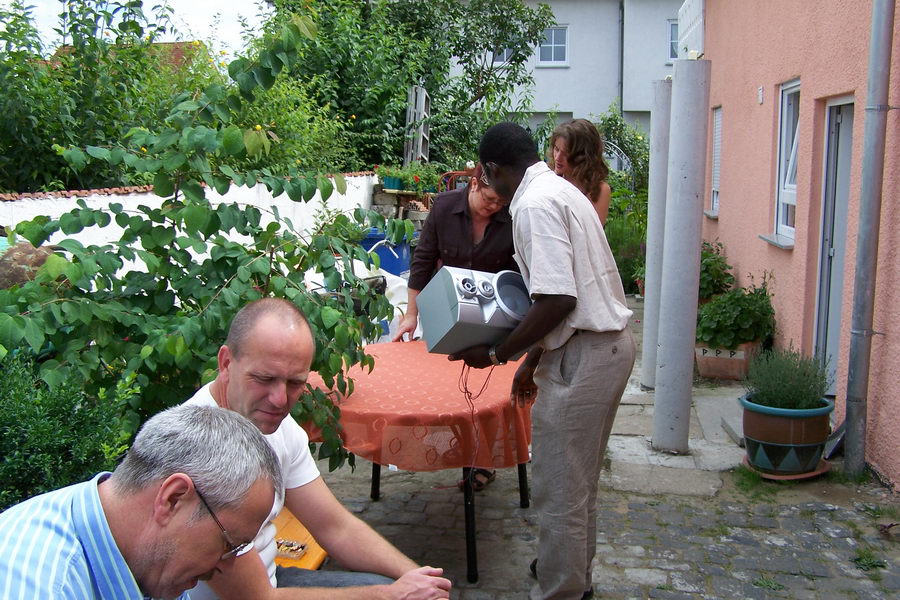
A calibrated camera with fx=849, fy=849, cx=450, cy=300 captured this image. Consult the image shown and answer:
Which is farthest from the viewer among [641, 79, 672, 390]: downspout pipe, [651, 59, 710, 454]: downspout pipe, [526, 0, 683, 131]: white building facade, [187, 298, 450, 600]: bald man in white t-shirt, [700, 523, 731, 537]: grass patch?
[526, 0, 683, 131]: white building facade

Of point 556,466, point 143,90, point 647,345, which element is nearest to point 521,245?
point 556,466

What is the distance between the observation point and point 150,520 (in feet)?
4.83

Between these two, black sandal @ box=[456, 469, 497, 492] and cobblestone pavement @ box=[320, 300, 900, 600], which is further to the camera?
black sandal @ box=[456, 469, 497, 492]

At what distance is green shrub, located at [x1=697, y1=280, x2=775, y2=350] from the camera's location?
6.92 metres

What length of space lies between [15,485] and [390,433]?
1714 mm

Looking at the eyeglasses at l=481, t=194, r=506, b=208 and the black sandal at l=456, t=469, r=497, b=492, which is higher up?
the eyeglasses at l=481, t=194, r=506, b=208

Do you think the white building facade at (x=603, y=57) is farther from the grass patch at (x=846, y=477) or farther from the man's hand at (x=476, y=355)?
the man's hand at (x=476, y=355)

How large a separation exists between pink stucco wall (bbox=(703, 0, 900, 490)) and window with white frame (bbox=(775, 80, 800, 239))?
94mm

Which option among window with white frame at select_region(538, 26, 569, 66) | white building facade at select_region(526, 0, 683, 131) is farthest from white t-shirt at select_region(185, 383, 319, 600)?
window with white frame at select_region(538, 26, 569, 66)

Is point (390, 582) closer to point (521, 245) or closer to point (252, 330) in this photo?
point (252, 330)

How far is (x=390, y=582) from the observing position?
247 centimetres

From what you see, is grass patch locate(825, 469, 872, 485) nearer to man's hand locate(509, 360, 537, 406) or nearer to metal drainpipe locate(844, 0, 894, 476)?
metal drainpipe locate(844, 0, 894, 476)

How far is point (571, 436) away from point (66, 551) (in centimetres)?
207

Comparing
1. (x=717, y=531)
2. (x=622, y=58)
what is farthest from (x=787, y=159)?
(x=622, y=58)
